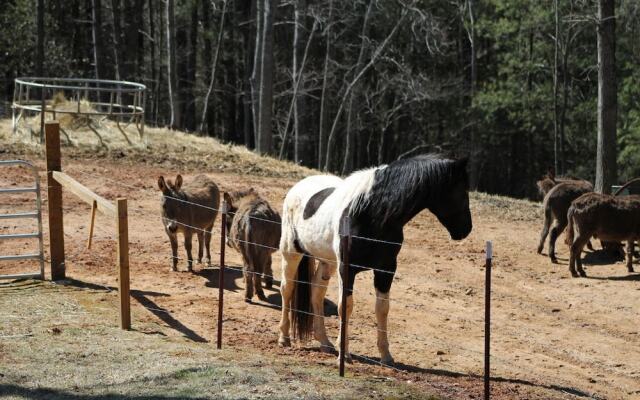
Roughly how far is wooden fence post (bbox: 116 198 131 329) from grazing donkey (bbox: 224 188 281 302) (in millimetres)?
2165

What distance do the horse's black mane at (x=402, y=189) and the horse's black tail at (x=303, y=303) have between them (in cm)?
126

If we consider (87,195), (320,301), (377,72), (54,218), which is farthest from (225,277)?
(377,72)

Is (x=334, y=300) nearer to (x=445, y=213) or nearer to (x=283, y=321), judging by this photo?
(x=283, y=321)

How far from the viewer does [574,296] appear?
527 inches

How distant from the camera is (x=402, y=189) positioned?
9.16 meters

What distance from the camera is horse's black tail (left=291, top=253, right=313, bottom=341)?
10.00 meters

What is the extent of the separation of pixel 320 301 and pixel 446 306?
3.01 m

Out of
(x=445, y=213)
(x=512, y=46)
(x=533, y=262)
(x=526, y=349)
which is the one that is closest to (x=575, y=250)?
(x=533, y=262)


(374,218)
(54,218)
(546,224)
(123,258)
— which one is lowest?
(546,224)

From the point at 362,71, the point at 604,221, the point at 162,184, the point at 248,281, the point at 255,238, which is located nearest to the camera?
the point at 248,281

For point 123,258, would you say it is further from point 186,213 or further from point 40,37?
point 40,37

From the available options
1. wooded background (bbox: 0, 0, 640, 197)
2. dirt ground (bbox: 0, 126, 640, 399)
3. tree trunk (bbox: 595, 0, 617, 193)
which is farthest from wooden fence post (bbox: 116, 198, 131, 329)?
wooded background (bbox: 0, 0, 640, 197)

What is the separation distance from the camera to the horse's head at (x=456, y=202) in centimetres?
934

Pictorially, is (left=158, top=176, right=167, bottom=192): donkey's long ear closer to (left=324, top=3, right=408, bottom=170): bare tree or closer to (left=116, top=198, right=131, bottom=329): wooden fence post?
(left=116, top=198, right=131, bottom=329): wooden fence post
